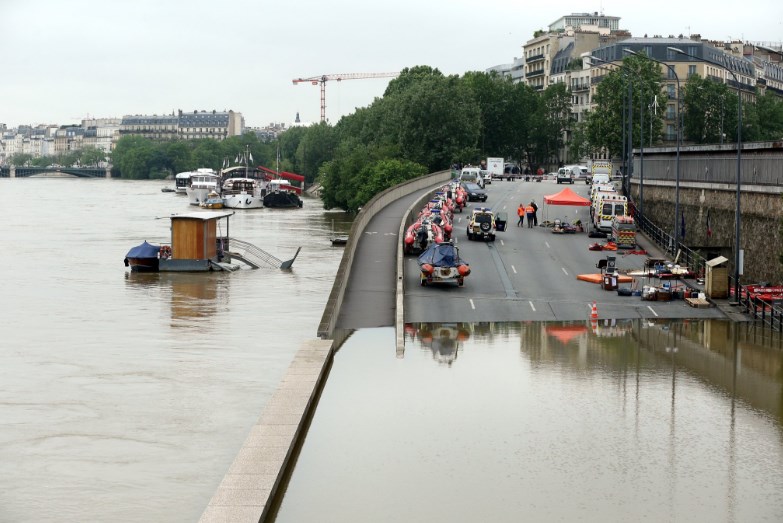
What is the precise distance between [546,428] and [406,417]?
327cm

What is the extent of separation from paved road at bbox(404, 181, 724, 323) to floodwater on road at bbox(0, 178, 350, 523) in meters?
4.79

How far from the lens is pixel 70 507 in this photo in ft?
71.4

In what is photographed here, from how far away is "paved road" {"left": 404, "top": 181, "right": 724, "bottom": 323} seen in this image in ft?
135

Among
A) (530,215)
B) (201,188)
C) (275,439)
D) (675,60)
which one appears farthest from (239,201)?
(275,439)

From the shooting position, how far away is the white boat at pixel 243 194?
5448 inches

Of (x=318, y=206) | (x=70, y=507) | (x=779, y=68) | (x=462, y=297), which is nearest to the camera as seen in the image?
(x=70, y=507)

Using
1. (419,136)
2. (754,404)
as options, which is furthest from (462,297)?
(419,136)

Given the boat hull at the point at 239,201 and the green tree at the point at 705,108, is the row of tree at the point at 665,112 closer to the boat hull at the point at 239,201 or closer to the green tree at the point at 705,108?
the green tree at the point at 705,108

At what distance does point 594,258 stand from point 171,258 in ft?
72.4

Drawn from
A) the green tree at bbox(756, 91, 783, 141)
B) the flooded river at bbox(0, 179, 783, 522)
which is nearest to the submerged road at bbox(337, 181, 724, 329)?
the flooded river at bbox(0, 179, 783, 522)

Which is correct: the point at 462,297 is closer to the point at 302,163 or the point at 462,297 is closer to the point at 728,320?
the point at 728,320

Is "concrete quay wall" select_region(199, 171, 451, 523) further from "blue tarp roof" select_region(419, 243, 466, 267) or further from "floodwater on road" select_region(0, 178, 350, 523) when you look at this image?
"blue tarp roof" select_region(419, 243, 466, 267)

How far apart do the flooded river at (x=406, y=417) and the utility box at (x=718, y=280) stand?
3842 millimetres

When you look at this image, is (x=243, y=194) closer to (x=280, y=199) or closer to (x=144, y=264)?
(x=280, y=199)
